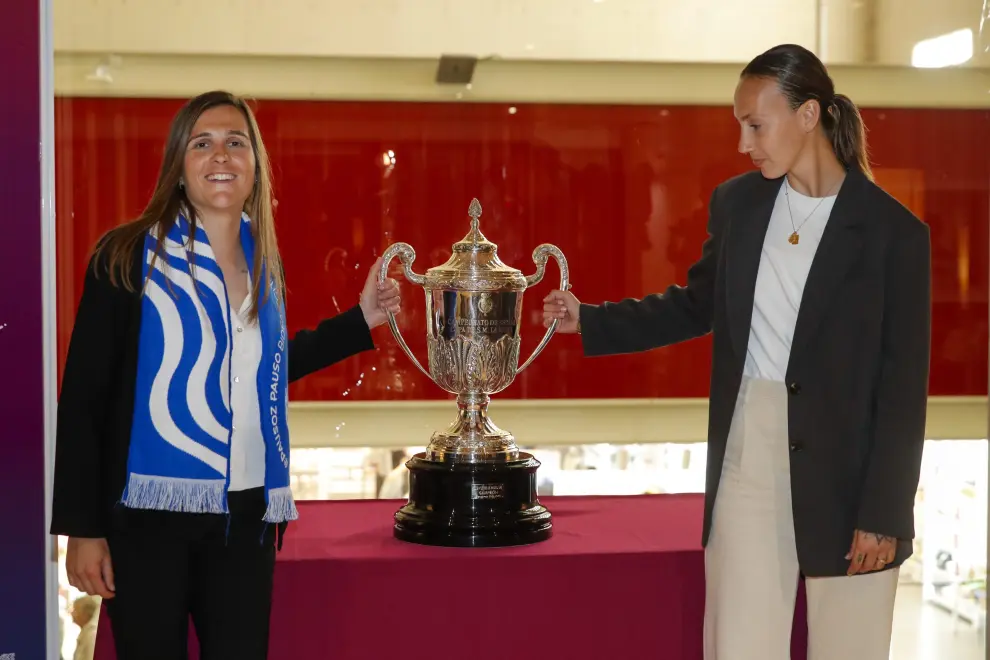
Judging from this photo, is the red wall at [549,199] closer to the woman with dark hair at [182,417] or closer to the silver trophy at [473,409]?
the silver trophy at [473,409]

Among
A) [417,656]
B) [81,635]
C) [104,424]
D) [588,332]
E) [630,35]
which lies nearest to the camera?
[104,424]

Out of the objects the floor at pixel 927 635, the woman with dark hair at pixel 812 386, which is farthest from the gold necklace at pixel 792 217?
the floor at pixel 927 635

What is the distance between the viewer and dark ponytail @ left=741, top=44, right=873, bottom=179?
5.98 feet

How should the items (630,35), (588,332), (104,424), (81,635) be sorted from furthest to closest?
(630,35)
(81,635)
(588,332)
(104,424)

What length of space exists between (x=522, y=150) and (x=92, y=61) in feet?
3.43

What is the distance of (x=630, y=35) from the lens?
9.40 ft

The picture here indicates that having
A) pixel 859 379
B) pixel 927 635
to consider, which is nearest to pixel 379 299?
pixel 859 379

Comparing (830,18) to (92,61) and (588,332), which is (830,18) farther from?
(92,61)

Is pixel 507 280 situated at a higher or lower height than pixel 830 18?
lower

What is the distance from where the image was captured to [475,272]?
2297 millimetres

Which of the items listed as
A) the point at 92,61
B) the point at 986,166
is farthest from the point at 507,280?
the point at 986,166

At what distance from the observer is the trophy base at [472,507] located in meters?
2.19

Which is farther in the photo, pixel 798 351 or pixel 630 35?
pixel 630 35

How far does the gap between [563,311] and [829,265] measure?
0.64 meters
